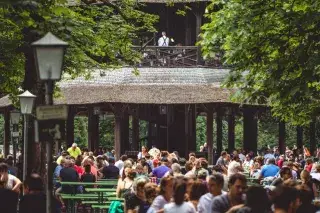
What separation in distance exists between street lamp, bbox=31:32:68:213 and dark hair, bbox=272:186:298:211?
15.4 ft

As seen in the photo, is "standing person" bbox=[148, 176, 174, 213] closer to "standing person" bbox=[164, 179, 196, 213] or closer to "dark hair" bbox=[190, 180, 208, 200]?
"dark hair" bbox=[190, 180, 208, 200]

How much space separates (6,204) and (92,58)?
2238 centimetres

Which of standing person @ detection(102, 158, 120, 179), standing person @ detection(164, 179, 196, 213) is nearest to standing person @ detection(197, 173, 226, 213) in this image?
standing person @ detection(164, 179, 196, 213)

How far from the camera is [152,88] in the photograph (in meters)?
51.8

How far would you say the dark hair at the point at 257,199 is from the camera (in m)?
13.5

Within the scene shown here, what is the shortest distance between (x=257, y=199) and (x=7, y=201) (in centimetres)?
505

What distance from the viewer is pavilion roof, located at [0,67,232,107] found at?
165 feet

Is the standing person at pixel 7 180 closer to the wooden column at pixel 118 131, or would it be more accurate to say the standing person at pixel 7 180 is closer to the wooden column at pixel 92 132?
the wooden column at pixel 118 131

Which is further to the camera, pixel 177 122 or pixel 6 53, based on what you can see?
pixel 177 122

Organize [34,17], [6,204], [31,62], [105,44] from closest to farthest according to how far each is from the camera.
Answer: [6,204] → [34,17] → [31,62] → [105,44]

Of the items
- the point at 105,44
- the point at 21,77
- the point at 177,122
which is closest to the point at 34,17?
the point at 105,44

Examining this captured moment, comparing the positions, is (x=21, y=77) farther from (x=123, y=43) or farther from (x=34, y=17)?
(x=34, y=17)

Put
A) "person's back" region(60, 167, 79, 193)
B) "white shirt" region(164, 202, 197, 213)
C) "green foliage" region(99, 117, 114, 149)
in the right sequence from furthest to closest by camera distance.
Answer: "green foliage" region(99, 117, 114, 149) → "person's back" region(60, 167, 79, 193) → "white shirt" region(164, 202, 197, 213)

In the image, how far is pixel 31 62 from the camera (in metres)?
31.8
